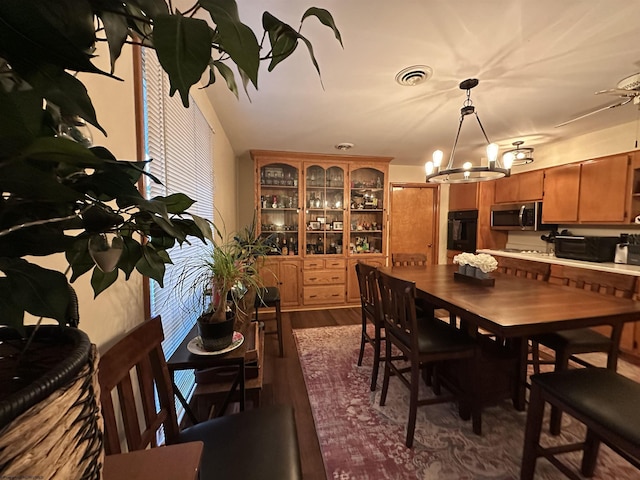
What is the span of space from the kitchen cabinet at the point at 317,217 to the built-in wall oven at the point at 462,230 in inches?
50.8

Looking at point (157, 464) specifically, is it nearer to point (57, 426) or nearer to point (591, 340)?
point (57, 426)

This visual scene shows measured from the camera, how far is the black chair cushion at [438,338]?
5.36ft

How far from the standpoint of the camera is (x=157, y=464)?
1.77ft

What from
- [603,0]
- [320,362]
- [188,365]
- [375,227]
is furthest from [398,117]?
[188,365]

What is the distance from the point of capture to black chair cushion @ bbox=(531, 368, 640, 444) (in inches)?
38.8

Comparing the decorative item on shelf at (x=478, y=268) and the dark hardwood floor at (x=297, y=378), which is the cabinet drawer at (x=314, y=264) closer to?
the dark hardwood floor at (x=297, y=378)

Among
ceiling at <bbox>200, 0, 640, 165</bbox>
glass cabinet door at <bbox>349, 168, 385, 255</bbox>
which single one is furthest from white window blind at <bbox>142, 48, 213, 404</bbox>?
glass cabinet door at <bbox>349, 168, 385, 255</bbox>

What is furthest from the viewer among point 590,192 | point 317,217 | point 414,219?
point 414,219

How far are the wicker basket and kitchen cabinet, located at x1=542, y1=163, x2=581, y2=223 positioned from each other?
435 cm

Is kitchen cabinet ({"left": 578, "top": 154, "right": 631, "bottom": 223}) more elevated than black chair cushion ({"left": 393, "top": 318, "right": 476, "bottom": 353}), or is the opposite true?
kitchen cabinet ({"left": 578, "top": 154, "right": 631, "bottom": 223})

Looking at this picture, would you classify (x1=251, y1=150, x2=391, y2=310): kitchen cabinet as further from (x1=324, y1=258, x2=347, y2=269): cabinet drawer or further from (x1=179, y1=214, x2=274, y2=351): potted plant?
(x1=179, y1=214, x2=274, y2=351): potted plant

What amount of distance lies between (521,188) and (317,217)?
115 inches

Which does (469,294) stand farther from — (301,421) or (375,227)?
(375,227)

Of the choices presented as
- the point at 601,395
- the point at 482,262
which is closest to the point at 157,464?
the point at 601,395
